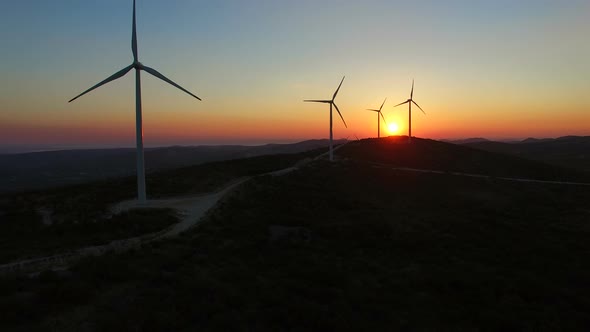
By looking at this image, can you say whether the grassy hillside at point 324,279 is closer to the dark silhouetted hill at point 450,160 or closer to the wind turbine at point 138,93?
the wind turbine at point 138,93

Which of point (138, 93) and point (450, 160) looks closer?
point (138, 93)

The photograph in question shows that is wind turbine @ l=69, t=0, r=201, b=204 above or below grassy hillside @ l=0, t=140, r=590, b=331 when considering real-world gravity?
above

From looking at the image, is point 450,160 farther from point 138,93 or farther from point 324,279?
point 324,279

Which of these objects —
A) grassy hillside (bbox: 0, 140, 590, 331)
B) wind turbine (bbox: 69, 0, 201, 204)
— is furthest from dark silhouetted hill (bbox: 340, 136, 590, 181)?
wind turbine (bbox: 69, 0, 201, 204)

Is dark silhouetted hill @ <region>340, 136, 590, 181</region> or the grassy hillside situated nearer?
the grassy hillside

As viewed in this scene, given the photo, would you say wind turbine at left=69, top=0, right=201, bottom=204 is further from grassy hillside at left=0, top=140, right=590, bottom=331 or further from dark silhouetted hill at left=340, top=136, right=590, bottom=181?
dark silhouetted hill at left=340, top=136, right=590, bottom=181

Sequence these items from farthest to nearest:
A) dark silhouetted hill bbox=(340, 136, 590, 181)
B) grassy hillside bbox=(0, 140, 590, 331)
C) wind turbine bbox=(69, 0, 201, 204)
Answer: dark silhouetted hill bbox=(340, 136, 590, 181) < wind turbine bbox=(69, 0, 201, 204) < grassy hillside bbox=(0, 140, 590, 331)

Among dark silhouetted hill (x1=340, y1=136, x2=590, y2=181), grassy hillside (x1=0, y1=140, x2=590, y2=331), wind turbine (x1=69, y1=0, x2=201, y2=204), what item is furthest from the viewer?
dark silhouetted hill (x1=340, y1=136, x2=590, y2=181)

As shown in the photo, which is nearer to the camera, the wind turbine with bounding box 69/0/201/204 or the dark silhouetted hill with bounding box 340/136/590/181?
the wind turbine with bounding box 69/0/201/204

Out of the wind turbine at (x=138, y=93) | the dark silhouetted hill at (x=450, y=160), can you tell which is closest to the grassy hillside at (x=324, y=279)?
the wind turbine at (x=138, y=93)

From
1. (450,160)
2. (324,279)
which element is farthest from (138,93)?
(450,160)
